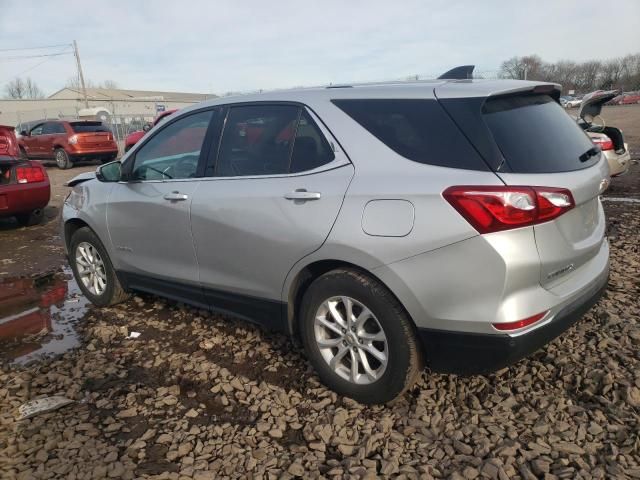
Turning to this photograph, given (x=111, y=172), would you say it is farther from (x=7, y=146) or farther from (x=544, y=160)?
(x=7, y=146)

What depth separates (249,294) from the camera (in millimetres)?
3195

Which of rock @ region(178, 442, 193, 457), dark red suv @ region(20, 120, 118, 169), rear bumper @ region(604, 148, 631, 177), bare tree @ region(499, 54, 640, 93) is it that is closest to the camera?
rock @ region(178, 442, 193, 457)

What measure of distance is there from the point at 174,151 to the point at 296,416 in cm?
223

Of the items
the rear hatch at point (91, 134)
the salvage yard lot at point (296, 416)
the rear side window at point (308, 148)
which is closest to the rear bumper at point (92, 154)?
the rear hatch at point (91, 134)

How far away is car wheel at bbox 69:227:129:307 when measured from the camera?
4.36m

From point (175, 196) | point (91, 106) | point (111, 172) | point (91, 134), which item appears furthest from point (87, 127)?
point (91, 106)

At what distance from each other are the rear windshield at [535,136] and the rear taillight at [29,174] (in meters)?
7.35

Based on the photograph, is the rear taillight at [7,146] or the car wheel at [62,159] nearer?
the rear taillight at [7,146]

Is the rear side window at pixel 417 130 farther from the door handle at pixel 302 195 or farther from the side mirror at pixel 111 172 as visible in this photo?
the side mirror at pixel 111 172

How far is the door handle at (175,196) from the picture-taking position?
11.3 feet

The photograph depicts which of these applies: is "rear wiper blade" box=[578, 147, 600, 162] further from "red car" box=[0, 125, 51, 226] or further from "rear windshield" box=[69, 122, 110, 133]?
"rear windshield" box=[69, 122, 110, 133]

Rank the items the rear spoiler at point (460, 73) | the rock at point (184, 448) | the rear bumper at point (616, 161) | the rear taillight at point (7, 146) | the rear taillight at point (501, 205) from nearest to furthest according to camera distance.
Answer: the rear taillight at point (501, 205) < the rock at point (184, 448) < the rear spoiler at point (460, 73) < the rear bumper at point (616, 161) < the rear taillight at point (7, 146)

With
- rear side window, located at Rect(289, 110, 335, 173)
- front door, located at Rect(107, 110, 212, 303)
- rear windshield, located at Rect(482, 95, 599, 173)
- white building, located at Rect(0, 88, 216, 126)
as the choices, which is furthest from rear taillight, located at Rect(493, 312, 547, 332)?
white building, located at Rect(0, 88, 216, 126)

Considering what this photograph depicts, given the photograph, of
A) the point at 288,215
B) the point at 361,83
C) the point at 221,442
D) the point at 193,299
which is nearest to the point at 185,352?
the point at 193,299
